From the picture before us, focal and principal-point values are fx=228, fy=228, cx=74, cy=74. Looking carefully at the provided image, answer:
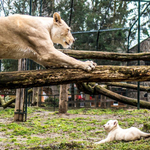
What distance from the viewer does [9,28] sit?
3.37 meters

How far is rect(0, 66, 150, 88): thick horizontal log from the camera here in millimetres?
2990

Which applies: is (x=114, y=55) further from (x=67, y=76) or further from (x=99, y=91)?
(x=99, y=91)

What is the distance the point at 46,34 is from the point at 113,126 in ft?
8.41

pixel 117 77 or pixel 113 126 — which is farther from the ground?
pixel 117 77

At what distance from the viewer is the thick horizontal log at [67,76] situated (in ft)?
9.81

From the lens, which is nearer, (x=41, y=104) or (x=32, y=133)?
(x=32, y=133)

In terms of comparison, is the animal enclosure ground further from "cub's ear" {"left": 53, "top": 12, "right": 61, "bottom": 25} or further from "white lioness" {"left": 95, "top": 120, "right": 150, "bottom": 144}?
"cub's ear" {"left": 53, "top": 12, "right": 61, "bottom": 25}

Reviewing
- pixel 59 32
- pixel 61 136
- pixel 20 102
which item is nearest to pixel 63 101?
pixel 20 102

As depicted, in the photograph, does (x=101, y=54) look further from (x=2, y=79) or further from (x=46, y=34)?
(x=2, y=79)

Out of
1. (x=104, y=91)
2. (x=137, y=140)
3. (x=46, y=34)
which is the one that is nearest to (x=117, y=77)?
(x=46, y=34)

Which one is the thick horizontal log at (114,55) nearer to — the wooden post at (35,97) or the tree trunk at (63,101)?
the tree trunk at (63,101)

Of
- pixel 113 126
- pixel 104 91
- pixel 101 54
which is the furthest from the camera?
pixel 104 91

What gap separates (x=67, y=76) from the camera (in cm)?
304

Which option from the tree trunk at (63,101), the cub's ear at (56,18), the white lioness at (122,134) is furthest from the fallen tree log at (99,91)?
the cub's ear at (56,18)
